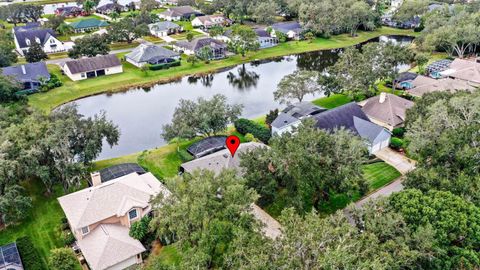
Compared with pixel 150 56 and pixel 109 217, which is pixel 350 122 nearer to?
pixel 109 217

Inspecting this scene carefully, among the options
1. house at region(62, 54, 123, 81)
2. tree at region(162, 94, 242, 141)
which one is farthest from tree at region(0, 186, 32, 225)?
house at region(62, 54, 123, 81)

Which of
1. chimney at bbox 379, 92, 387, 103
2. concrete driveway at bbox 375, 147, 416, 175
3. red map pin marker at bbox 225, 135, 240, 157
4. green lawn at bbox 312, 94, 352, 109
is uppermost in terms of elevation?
chimney at bbox 379, 92, 387, 103

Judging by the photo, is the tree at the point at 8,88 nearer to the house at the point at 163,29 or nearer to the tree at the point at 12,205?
the tree at the point at 12,205

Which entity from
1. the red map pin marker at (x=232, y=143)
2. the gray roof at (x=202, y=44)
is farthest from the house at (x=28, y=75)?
the red map pin marker at (x=232, y=143)

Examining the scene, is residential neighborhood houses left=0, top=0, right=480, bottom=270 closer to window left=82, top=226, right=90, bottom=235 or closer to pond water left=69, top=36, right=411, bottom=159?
window left=82, top=226, right=90, bottom=235

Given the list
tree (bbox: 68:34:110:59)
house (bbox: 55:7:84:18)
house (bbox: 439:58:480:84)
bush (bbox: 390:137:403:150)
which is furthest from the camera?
house (bbox: 55:7:84:18)

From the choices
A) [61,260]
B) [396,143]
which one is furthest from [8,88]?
[396,143]
